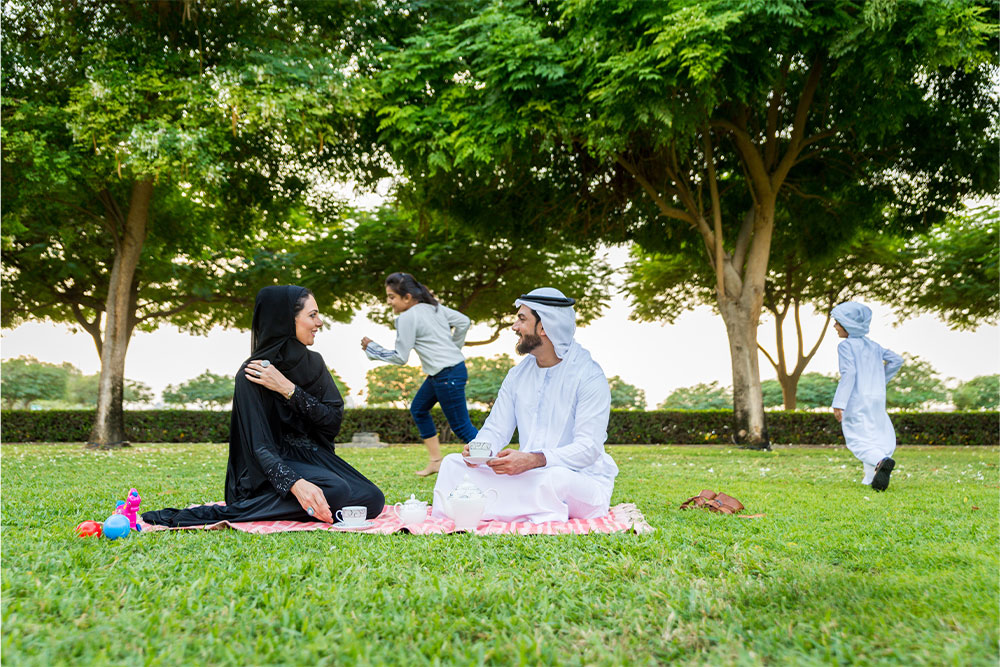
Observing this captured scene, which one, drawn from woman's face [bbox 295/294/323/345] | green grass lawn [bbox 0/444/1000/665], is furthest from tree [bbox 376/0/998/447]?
green grass lawn [bbox 0/444/1000/665]

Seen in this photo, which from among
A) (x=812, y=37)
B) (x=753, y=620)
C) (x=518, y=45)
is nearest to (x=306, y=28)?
(x=518, y=45)

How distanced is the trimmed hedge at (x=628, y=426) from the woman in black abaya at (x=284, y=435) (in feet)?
47.2

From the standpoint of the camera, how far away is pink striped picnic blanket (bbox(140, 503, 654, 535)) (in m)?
4.14

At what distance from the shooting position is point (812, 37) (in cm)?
1108

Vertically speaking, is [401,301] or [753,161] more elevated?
[753,161]

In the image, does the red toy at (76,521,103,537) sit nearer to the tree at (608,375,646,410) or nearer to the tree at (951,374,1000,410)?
the tree at (608,375,646,410)

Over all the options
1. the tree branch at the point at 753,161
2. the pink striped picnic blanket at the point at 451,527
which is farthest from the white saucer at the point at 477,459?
the tree branch at the point at 753,161

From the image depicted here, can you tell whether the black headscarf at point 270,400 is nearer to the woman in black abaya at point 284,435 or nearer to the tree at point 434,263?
the woman in black abaya at point 284,435

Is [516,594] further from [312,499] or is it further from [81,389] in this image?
[81,389]

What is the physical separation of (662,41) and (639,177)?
3507mm

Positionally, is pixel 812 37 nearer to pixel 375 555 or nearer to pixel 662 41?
pixel 662 41

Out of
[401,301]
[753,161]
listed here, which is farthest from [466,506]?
[753,161]

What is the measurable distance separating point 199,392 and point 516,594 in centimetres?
3103

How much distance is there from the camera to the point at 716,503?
515cm
